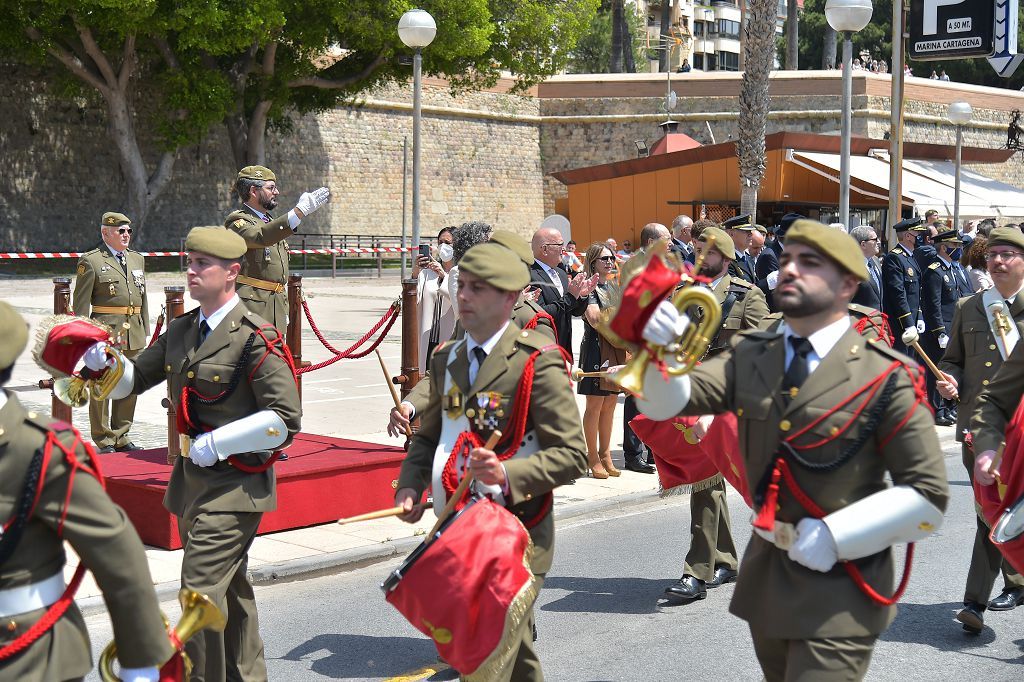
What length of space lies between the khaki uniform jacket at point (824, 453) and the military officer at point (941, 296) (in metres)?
10.4

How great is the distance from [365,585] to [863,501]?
441 cm

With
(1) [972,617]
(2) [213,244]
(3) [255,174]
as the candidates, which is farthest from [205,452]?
(3) [255,174]

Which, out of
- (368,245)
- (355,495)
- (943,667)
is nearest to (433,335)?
(355,495)

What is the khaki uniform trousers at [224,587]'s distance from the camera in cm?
496

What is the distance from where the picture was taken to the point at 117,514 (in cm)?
325

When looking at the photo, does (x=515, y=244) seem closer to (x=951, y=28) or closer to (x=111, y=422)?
(x=111, y=422)

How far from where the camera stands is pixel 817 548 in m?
3.79

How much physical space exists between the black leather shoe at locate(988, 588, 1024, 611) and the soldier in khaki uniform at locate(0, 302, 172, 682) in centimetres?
518

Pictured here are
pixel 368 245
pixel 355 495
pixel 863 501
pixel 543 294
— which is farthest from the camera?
pixel 368 245

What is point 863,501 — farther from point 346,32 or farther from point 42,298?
point 346,32

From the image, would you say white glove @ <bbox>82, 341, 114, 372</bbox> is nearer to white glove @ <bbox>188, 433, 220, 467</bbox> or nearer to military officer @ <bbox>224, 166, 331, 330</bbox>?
white glove @ <bbox>188, 433, 220, 467</bbox>

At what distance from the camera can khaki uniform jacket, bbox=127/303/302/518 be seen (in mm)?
5113

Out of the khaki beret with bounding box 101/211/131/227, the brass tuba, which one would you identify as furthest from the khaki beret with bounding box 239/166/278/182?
the brass tuba

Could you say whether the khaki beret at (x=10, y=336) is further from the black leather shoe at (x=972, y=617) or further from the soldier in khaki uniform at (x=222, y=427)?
the black leather shoe at (x=972, y=617)
